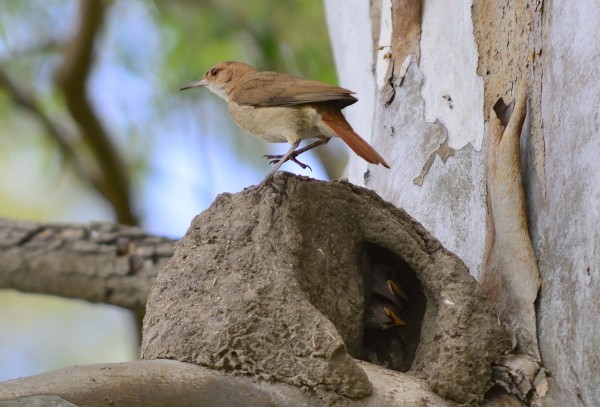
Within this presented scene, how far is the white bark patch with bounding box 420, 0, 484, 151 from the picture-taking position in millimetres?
4676

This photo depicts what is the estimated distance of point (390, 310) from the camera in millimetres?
4426

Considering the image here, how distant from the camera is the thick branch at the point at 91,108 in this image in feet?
28.5

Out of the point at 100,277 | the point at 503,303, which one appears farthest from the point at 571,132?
the point at 100,277

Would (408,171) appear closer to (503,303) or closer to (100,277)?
(503,303)

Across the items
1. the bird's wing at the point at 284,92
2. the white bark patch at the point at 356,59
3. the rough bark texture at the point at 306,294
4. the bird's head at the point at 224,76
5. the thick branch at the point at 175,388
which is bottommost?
the thick branch at the point at 175,388

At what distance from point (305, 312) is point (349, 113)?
3445 mm

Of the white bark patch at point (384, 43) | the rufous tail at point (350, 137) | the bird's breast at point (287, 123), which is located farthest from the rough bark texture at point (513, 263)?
the white bark patch at point (384, 43)

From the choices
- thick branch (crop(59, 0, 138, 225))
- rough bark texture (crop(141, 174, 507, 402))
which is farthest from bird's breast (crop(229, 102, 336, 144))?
thick branch (crop(59, 0, 138, 225))

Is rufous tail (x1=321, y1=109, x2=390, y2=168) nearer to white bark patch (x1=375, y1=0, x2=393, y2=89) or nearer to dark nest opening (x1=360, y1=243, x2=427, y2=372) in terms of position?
dark nest opening (x1=360, y1=243, x2=427, y2=372)

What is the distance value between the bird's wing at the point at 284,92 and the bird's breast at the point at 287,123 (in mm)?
35

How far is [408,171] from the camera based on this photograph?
5.05 meters

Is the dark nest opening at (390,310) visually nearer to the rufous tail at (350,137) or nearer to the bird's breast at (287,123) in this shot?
the rufous tail at (350,137)

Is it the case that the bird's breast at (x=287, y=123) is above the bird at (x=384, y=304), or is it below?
above

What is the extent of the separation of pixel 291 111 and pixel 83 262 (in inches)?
112
